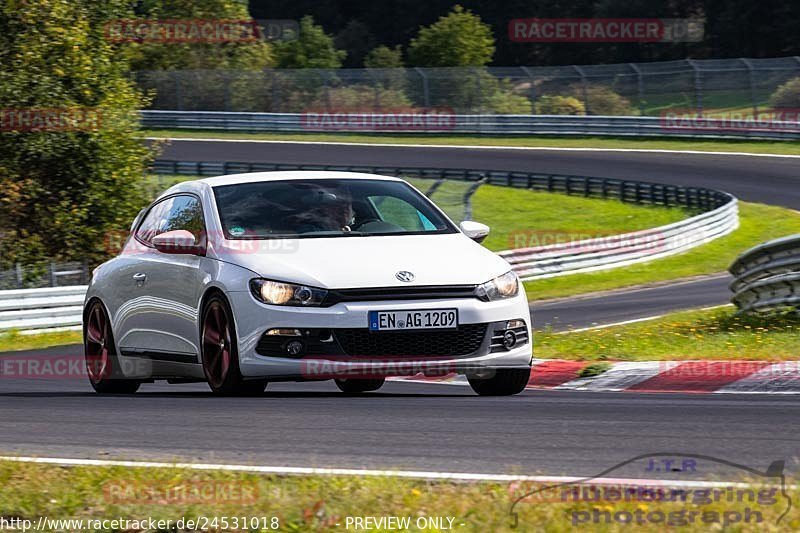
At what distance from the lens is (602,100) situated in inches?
2125

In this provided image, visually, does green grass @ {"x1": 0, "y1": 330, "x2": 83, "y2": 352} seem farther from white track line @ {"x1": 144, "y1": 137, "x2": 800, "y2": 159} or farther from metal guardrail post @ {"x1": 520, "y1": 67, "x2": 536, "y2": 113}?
metal guardrail post @ {"x1": 520, "y1": 67, "x2": 536, "y2": 113}

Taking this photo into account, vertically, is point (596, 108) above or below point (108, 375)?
below

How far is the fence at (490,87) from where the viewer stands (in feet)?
168

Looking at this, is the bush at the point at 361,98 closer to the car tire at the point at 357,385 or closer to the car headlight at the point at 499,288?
the car tire at the point at 357,385

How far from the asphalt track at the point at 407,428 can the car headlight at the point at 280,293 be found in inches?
24.1

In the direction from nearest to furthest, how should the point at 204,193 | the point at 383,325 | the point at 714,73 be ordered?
1. the point at 383,325
2. the point at 204,193
3. the point at 714,73

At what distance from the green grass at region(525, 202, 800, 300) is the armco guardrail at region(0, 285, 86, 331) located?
8.85m

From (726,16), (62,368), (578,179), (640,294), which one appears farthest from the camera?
(726,16)

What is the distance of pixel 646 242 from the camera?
30.0 metres

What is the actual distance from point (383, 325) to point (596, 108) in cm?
4763

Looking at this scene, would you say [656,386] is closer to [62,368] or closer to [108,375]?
[108,375]

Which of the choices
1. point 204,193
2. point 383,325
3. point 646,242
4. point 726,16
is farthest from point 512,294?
point 726,16

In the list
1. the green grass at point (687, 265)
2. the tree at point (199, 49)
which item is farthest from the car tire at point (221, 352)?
the tree at point (199, 49)

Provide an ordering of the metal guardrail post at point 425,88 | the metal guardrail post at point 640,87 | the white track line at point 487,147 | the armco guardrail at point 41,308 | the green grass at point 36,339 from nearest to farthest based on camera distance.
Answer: the green grass at point 36,339
the armco guardrail at point 41,308
the white track line at point 487,147
the metal guardrail post at point 640,87
the metal guardrail post at point 425,88
